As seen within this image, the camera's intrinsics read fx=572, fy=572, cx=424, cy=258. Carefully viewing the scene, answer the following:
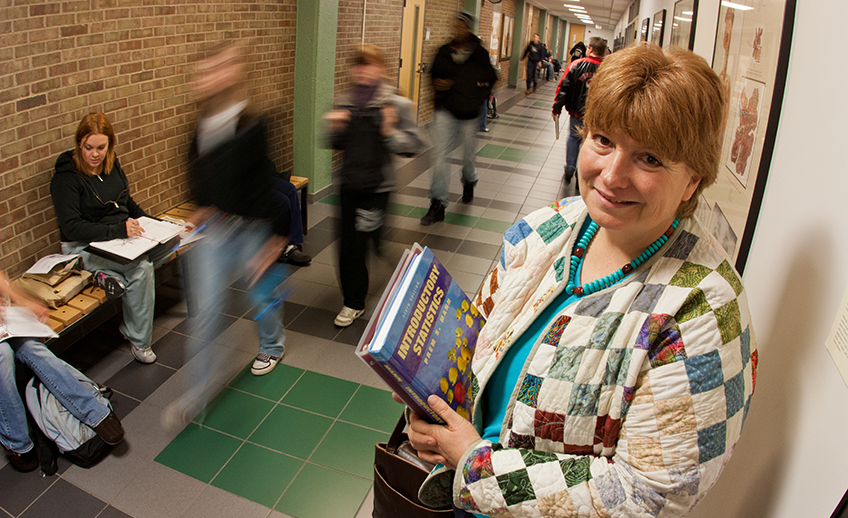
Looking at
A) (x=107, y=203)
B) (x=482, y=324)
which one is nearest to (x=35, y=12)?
(x=107, y=203)

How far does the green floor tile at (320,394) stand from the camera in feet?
11.0

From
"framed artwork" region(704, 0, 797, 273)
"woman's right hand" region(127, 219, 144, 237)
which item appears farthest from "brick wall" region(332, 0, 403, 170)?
"framed artwork" region(704, 0, 797, 273)

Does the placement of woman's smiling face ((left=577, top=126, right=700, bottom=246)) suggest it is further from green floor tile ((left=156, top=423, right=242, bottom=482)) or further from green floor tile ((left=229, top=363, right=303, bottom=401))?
green floor tile ((left=229, top=363, right=303, bottom=401))

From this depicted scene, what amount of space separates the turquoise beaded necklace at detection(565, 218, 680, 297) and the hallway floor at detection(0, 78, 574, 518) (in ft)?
6.26

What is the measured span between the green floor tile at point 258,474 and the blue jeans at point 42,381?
0.69 metres

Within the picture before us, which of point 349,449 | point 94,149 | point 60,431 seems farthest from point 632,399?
point 94,149

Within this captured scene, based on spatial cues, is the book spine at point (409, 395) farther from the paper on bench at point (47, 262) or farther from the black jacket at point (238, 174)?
the paper on bench at point (47, 262)

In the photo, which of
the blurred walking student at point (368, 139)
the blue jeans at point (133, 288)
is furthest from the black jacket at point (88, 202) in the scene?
the blurred walking student at point (368, 139)

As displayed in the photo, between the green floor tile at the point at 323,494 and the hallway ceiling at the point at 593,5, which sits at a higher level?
the hallway ceiling at the point at 593,5

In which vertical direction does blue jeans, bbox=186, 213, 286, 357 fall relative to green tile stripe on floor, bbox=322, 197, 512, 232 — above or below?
above

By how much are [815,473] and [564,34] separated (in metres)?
47.5

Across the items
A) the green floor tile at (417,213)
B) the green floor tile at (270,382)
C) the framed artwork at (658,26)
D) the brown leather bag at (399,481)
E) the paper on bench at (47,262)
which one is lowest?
the green floor tile at (270,382)

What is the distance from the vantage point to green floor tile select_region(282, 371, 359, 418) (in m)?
3.34

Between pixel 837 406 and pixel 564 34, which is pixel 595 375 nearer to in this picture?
pixel 837 406
